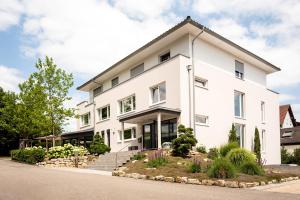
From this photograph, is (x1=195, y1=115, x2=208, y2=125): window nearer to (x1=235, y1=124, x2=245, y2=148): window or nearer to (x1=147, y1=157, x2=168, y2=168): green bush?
(x1=235, y1=124, x2=245, y2=148): window

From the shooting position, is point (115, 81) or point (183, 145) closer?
point (183, 145)

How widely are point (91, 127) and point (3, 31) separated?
2342 cm

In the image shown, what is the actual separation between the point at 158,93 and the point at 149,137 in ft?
11.7

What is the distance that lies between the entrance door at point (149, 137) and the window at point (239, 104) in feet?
21.8

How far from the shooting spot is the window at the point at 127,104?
28.1 metres

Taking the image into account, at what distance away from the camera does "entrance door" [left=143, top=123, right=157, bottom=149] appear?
83.1 ft

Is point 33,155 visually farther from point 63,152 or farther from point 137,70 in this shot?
point 137,70

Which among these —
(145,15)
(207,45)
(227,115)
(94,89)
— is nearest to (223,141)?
(227,115)

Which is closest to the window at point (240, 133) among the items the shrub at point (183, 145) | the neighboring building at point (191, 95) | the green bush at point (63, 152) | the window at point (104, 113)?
the neighboring building at point (191, 95)

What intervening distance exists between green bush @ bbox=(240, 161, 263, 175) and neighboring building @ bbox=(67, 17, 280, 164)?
746 cm

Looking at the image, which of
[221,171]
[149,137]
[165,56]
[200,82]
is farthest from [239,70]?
[221,171]

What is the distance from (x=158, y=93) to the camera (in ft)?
81.1

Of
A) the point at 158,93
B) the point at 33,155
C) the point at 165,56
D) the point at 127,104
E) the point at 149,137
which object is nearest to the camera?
the point at 33,155

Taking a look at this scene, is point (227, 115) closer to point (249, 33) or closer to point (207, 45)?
point (207, 45)
